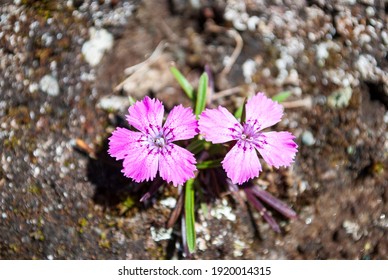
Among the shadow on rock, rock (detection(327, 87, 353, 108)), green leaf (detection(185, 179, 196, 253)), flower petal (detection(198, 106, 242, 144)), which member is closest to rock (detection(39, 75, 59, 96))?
the shadow on rock

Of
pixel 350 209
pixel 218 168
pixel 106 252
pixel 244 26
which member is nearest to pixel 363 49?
pixel 244 26

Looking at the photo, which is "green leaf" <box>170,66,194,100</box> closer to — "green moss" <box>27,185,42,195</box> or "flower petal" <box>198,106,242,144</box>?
"flower petal" <box>198,106,242,144</box>

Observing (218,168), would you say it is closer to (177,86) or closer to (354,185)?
(177,86)

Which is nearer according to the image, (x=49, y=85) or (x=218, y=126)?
(x=218, y=126)

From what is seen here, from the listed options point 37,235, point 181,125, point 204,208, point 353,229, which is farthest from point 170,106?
point 353,229

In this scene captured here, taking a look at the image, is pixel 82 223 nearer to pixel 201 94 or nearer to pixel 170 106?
pixel 170 106

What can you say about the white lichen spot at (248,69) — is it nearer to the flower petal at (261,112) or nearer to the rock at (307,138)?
the rock at (307,138)
